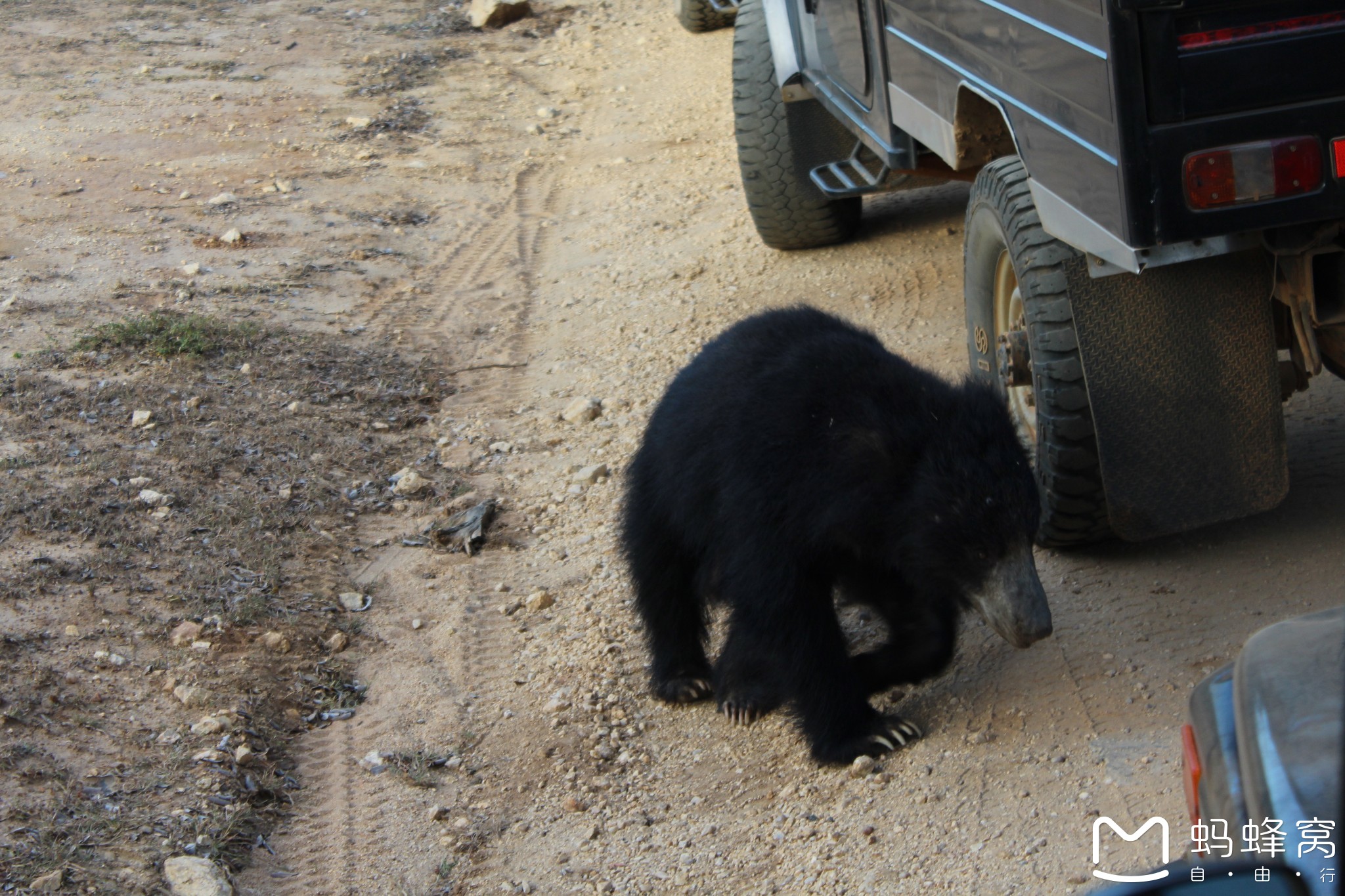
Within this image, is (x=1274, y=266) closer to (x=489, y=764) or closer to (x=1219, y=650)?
(x=1219, y=650)

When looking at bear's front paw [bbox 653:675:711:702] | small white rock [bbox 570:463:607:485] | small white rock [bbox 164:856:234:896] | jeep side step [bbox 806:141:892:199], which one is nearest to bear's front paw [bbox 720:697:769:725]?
bear's front paw [bbox 653:675:711:702]

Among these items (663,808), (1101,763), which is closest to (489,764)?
(663,808)

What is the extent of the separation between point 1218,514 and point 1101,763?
3.19ft

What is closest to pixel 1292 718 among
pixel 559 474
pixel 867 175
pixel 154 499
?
pixel 559 474

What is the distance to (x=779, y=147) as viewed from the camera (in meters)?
7.10

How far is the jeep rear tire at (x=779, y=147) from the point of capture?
7082 mm

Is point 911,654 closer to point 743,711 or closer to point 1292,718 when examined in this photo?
point 743,711

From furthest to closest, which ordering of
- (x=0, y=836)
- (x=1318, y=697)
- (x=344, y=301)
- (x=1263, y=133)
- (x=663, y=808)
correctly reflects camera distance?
(x=344, y=301)
(x=663, y=808)
(x=0, y=836)
(x=1263, y=133)
(x=1318, y=697)

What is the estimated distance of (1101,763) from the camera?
316 cm

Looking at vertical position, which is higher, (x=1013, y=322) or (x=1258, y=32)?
(x=1258, y=32)

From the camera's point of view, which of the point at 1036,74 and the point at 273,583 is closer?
the point at 1036,74

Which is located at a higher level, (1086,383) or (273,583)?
(1086,383)

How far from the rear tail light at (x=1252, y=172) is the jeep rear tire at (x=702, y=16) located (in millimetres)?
11467

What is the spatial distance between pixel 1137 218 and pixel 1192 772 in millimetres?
1509
